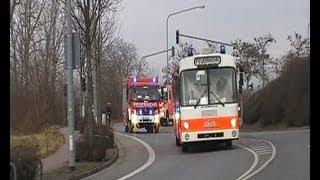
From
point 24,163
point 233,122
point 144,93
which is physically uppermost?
point 144,93

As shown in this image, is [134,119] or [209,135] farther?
[134,119]

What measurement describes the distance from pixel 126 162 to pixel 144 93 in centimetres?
2139

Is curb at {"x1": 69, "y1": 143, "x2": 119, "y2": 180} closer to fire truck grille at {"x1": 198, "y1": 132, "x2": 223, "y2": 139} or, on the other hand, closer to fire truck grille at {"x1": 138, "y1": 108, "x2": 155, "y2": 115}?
fire truck grille at {"x1": 198, "y1": 132, "x2": 223, "y2": 139}

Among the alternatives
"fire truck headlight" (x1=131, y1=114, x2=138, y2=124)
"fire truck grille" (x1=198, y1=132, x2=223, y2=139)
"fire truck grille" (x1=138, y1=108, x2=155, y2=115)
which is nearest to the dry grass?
"fire truck grille" (x1=198, y1=132, x2=223, y2=139)

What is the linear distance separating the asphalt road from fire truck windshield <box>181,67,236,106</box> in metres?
2.03

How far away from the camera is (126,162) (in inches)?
901

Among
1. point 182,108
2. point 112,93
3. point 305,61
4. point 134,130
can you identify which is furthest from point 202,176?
point 112,93

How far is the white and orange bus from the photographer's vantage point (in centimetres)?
2464

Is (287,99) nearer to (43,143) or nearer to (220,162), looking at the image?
(43,143)

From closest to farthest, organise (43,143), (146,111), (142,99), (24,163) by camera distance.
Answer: (24,163), (43,143), (142,99), (146,111)

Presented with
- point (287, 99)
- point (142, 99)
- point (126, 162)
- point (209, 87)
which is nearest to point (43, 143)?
point (126, 162)

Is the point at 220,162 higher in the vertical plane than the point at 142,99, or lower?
lower

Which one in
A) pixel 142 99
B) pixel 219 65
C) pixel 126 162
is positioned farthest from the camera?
pixel 142 99
